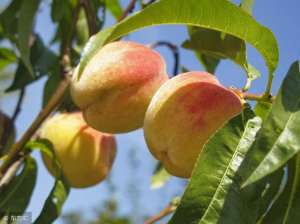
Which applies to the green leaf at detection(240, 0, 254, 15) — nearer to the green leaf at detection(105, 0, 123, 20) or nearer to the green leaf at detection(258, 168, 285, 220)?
the green leaf at detection(258, 168, 285, 220)

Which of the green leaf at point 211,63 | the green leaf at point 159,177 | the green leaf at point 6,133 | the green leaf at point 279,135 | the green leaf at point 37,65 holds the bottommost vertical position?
the green leaf at point 159,177

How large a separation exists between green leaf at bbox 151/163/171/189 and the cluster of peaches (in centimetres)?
41

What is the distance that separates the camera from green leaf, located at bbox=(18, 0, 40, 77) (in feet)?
5.76

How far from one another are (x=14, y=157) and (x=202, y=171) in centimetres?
75

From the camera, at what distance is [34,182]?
1.71 metres

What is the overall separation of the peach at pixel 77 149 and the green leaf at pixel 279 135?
896 millimetres

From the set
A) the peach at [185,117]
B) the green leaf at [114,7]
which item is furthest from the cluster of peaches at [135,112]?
the green leaf at [114,7]

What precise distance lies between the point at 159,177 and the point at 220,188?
1327 mm

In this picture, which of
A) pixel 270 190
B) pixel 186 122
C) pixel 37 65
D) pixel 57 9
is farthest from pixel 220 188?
pixel 57 9

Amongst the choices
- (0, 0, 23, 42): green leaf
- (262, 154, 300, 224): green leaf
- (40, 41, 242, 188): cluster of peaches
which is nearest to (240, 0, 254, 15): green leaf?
(40, 41, 242, 188): cluster of peaches

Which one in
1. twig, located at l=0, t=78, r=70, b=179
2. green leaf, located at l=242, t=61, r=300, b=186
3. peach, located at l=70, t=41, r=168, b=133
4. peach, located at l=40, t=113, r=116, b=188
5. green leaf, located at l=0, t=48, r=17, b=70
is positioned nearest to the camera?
green leaf, located at l=242, t=61, r=300, b=186

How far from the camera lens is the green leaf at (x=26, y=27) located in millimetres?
1756

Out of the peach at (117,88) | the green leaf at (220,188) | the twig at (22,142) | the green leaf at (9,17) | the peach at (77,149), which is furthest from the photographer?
the green leaf at (9,17)

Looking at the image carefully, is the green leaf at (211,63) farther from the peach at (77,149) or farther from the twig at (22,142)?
the twig at (22,142)
